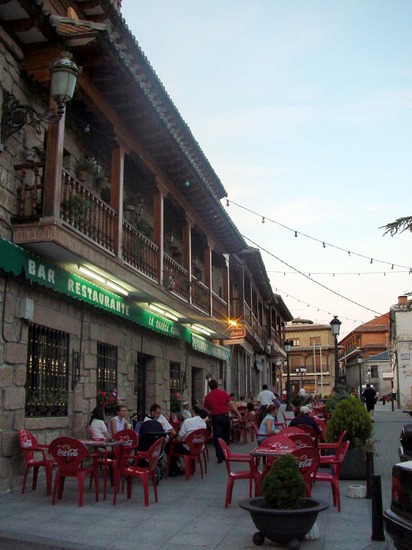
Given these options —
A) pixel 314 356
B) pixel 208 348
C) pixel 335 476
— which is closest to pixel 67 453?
pixel 335 476

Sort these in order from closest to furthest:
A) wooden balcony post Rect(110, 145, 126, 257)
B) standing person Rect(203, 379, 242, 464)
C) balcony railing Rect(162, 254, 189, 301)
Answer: wooden balcony post Rect(110, 145, 126, 257) < standing person Rect(203, 379, 242, 464) < balcony railing Rect(162, 254, 189, 301)

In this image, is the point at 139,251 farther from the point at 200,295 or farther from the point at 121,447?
the point at 200,295

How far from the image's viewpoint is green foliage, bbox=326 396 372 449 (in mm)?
9523

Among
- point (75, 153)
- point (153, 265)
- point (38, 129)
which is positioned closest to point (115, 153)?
point (75, 153)

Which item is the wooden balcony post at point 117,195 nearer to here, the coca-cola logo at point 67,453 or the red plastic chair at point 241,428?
the coca-cola logo at point 67,453

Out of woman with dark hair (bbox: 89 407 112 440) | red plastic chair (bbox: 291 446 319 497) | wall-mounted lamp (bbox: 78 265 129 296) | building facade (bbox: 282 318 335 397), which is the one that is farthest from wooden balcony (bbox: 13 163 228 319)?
building facade (bbox: 282 318 335 397)

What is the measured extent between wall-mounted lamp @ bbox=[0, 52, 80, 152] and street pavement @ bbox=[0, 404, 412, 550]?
182 inches

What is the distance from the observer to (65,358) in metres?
9.73

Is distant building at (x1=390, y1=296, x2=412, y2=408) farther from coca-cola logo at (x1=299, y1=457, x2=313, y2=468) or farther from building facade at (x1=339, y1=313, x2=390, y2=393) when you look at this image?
coca-cola logo at (x1=299, y1=457, x2=313, y2=468)

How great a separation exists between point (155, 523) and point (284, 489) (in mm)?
1765

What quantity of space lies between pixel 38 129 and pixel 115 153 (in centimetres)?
181

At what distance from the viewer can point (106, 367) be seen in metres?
11.3

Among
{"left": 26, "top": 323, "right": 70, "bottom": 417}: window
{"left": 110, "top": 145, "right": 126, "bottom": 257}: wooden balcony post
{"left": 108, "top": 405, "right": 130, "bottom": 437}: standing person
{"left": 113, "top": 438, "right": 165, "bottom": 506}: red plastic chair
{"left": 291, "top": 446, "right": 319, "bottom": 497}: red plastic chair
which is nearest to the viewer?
{"left": 291, "top": 446, "right": 319, "bottom": 497}: red plastic chair

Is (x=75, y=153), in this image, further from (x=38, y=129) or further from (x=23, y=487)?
(x=23, y=487)
